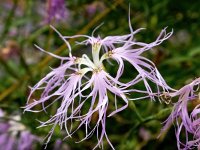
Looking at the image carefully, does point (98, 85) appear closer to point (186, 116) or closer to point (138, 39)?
point (186, 116)

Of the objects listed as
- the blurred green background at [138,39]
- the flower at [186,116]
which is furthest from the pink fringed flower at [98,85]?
the blurred green background at [138,39]

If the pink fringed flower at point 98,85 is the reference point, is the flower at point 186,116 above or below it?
below

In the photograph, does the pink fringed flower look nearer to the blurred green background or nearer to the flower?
the flower

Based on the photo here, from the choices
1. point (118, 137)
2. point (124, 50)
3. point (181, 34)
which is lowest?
point (118, 137)

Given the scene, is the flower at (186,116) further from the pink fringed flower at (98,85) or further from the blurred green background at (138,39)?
the blurred green background at (138,39)

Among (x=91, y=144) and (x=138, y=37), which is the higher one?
(x=138, y=37)

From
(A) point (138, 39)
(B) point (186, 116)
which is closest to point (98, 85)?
(B) point (186, 116)

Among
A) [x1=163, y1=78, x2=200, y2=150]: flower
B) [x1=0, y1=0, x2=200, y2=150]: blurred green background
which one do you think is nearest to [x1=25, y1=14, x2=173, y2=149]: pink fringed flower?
[x1=163, y1=78, x2=200, y2=150]: flower

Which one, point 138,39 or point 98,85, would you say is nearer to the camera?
point 98,85

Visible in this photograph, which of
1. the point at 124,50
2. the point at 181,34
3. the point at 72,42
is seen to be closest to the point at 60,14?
the point at 72,42

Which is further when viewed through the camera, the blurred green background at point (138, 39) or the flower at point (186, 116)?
the blurred green background at point (138, 39)

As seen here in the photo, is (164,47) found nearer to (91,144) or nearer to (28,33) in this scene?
(91,144)
